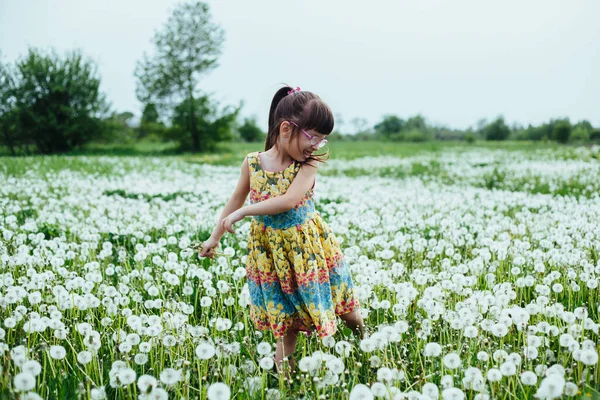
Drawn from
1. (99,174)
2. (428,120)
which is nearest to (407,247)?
(99,174)

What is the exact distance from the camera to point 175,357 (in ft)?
9.84

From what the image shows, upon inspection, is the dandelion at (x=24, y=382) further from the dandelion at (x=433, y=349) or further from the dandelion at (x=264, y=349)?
the dandelion at (x=433, y=349)

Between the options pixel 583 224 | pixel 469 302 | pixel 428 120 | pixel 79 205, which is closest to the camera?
pixel 469 302

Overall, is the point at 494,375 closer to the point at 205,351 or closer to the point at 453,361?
the point at 453,361

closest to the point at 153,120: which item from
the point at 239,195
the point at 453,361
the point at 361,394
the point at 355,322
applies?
the point at 239,195

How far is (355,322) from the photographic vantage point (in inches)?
130

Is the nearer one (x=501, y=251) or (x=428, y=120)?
(x=501, y=251)

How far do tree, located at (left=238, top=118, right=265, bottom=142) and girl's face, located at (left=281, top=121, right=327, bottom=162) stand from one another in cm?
7818

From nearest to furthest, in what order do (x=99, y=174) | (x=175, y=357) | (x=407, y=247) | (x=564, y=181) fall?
(x=175, y=357)
(x=407, y=247)
(x=564, y=181)
(x=99, y=174)

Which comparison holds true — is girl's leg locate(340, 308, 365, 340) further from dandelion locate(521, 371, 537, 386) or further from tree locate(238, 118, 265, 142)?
tree locate(238, 118, 265, 142)

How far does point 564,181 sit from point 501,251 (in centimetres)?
826

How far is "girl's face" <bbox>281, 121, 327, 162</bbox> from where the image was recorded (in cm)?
288

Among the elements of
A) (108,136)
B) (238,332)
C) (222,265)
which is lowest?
(238,332)

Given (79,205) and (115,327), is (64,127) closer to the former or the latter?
(79,205)
